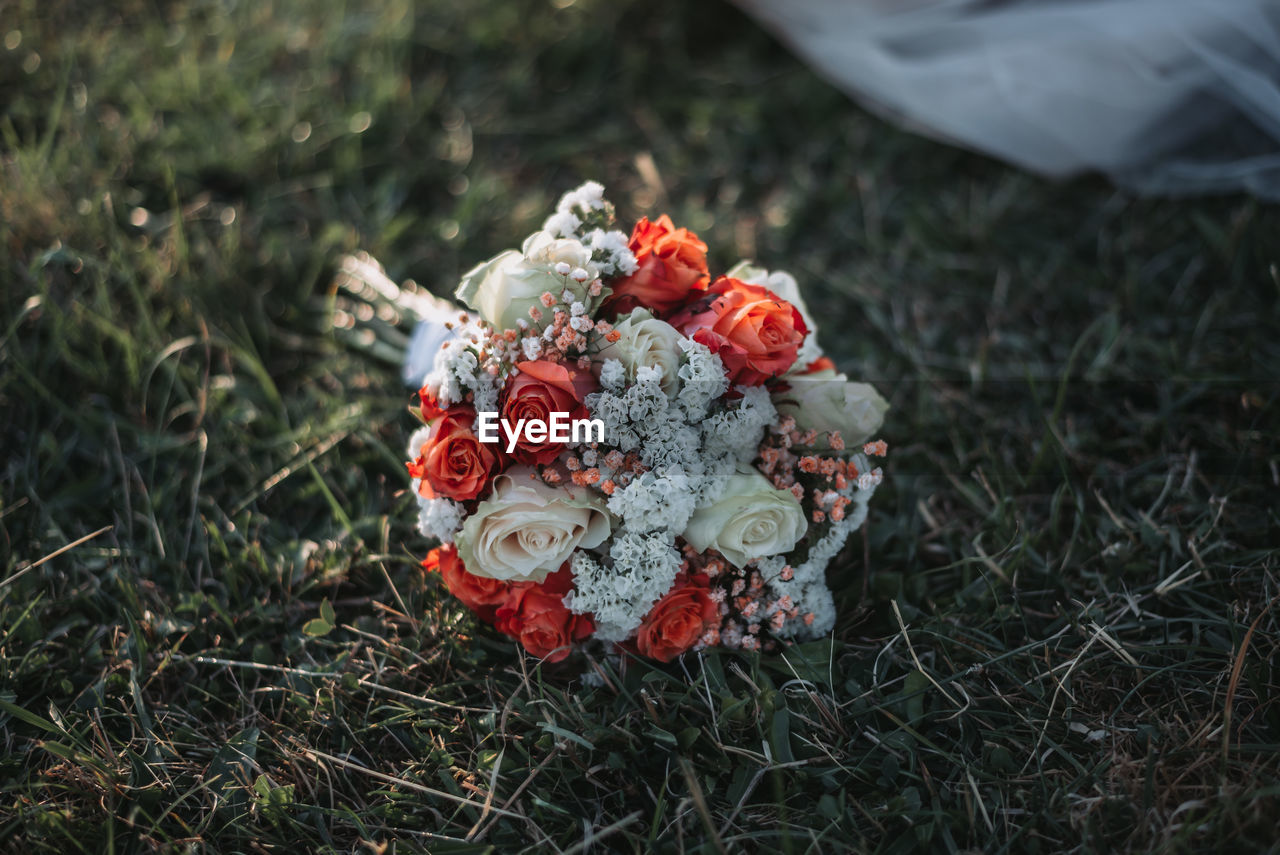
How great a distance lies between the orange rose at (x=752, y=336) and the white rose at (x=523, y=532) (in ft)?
0.94

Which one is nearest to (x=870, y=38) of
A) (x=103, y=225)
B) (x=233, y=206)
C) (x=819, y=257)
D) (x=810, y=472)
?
(x=819, y=257)

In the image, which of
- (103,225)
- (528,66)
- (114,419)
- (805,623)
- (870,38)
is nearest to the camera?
(805,623)

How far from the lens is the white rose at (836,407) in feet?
4.27

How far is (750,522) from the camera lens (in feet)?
3.80

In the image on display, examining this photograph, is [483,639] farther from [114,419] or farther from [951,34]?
[951,34]

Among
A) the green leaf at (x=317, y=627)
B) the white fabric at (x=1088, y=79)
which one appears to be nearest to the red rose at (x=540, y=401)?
the green leaf at (x=317, y=627)

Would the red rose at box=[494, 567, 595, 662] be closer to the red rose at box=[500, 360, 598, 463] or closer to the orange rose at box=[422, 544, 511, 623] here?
the orange rose at box=[422, 544, 511, 623]

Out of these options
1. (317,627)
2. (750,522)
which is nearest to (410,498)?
(317,627)

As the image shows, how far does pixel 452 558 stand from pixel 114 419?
3.53ft

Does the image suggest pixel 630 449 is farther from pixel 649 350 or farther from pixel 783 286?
pixel 783 286

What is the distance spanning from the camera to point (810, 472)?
1261mm

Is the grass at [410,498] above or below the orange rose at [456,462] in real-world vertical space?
below

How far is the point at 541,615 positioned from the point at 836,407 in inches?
21.8

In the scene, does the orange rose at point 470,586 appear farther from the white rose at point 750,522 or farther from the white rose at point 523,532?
the white rose at point 750,522
